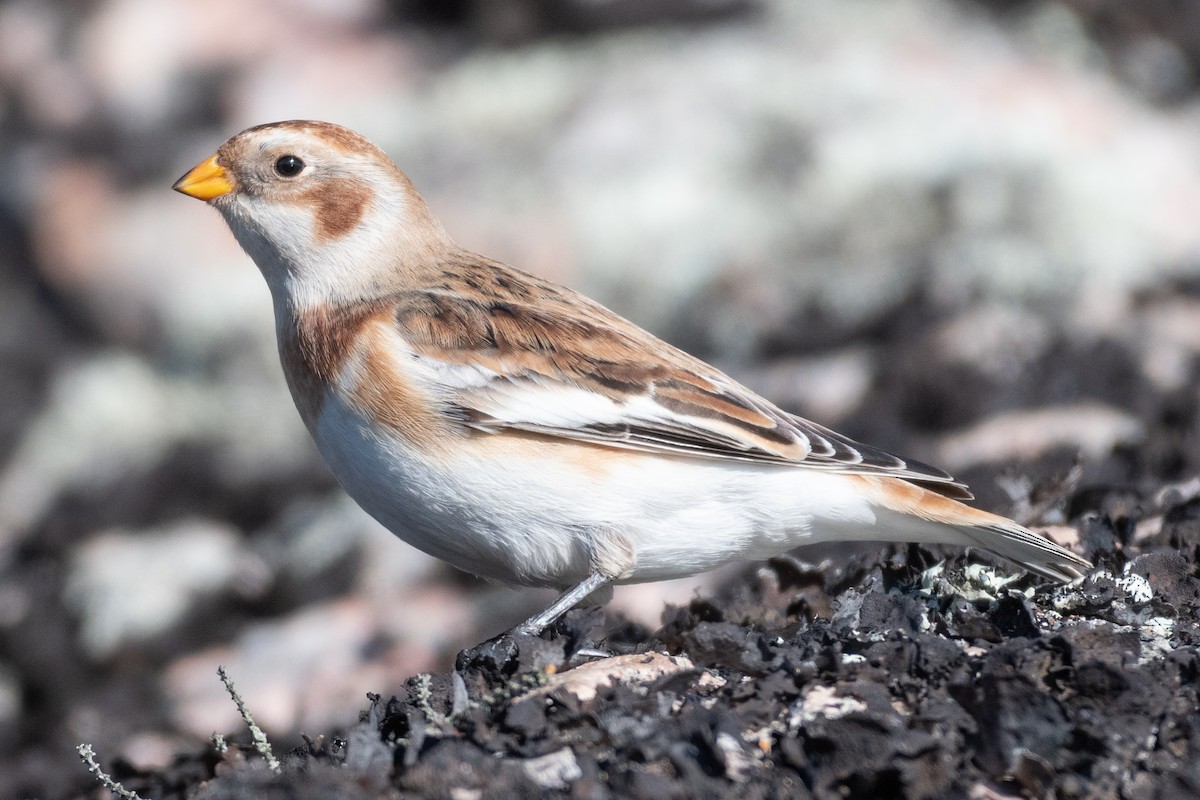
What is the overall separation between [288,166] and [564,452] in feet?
4.81

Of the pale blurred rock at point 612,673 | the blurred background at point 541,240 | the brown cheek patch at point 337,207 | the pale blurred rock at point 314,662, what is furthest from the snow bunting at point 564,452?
the blurred background at point 541,240

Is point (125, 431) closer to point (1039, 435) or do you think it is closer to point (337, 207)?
point (337, 207)

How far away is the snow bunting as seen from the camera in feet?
12.7

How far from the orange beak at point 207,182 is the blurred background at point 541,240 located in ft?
7.82

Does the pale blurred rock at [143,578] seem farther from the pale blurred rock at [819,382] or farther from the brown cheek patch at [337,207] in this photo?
the brown cheek patch at [337,207]

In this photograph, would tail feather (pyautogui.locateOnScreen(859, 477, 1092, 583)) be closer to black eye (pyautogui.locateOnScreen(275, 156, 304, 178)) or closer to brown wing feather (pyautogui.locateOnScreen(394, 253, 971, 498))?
brown wing feather (pyautogui.locateOnScreen(394, 253, 971, 498))

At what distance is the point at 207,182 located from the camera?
453cm

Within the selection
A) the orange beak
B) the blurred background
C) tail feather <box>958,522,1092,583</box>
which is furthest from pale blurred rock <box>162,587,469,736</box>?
tail feather <box>958,522,1092,583</box>

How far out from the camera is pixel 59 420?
904cm

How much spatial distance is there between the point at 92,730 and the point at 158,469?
9.23ft

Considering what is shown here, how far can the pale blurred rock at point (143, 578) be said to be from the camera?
686cm

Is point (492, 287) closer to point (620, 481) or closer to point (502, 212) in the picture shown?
point (620, 481)

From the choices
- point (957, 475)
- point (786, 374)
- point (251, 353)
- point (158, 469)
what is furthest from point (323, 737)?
point (251, 353)

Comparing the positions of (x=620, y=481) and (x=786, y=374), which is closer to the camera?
(x=620, y=481)
